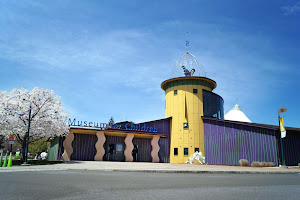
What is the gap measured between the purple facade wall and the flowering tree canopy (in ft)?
61.9

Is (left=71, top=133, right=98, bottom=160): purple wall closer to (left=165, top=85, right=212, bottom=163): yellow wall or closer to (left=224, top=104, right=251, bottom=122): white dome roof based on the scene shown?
Result: (left=165, top=85, right=212, bottom=163): yellow wall

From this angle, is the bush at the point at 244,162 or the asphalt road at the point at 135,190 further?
the bush at the point at 244,162

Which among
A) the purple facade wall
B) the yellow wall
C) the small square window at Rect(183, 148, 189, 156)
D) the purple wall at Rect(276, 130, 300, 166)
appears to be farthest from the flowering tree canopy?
the purple wall at Rect(276, 130, 300, 166)

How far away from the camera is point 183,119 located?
3556 centimetres

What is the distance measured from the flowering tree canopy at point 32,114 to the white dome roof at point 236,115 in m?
38.3

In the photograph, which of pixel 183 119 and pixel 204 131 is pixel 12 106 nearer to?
pixel 183 119

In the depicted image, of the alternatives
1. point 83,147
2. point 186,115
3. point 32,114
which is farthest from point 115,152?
point 32,114

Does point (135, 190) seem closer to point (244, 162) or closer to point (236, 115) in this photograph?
point (244, 162)

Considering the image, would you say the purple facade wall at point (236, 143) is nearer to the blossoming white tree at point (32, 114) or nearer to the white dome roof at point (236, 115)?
the blossoming white tree at point (32, 114)

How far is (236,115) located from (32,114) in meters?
43.2

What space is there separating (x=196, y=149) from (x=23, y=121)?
22207 mm

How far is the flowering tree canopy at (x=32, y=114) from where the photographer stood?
79.8 ft

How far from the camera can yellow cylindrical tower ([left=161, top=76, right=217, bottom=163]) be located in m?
34.6

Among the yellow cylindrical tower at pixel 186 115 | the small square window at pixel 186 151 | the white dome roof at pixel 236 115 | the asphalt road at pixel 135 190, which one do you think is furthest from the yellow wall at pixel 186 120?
the asphalt road at pixel 135 190
